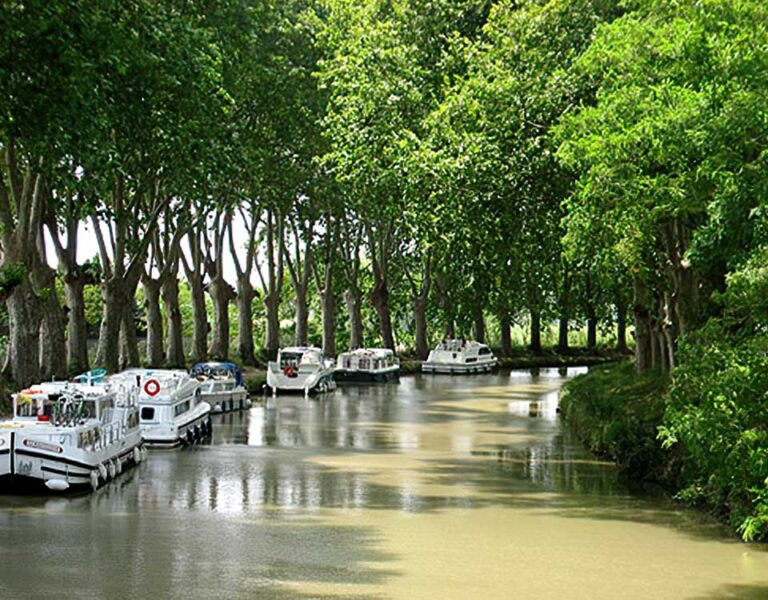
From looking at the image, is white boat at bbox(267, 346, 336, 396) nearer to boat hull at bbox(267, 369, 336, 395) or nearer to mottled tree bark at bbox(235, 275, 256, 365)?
boat hull at bbox(267, 369, 336, 395)

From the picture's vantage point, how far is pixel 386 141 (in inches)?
1478

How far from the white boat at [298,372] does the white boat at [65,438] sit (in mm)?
26772

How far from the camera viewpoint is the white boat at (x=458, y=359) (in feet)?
247

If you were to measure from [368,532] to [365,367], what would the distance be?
44353mm

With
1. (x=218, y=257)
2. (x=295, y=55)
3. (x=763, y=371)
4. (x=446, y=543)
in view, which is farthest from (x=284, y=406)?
(x=763, y=371)

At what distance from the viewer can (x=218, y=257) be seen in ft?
187

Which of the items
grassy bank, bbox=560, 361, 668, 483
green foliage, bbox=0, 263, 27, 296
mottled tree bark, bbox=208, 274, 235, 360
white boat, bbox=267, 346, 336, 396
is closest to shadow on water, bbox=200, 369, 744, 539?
grassy bank, bbox=560, 361, 668, 483

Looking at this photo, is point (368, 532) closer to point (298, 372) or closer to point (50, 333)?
point (50, 333)

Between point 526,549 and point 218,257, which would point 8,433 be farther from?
point 218,257

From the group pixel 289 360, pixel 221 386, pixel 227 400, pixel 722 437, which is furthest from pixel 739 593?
pixel 289 360

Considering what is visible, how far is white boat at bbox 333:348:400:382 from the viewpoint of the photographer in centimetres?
6600

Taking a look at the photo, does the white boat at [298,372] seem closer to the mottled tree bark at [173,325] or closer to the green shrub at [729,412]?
the mottled tree bark at [173,325]

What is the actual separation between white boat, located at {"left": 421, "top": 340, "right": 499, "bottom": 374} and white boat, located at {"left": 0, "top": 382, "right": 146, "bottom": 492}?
4705 centimetres

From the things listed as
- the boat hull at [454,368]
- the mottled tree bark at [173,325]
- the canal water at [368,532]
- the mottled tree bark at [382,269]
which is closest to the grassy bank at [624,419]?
the canal water at [368,532]
